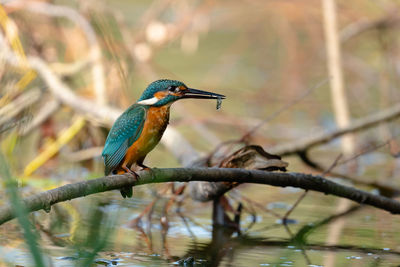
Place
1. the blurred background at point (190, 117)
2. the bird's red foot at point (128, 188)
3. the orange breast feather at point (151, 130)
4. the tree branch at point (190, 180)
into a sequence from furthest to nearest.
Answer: the blurred background at point (190, 117) < the orange breast feather at point (151, 130) < the bird's red foot at point (128, 188) < the tree branch at point (190, 180)

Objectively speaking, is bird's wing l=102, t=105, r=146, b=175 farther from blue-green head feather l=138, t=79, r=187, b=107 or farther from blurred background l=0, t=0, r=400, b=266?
blurred background l=0, t=0, r=400, b=266

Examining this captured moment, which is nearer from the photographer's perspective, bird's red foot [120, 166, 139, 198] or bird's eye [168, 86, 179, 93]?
bird's red foot [120, 166, 139, 198]

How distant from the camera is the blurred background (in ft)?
9.29

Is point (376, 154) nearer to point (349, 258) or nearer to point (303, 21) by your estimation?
point (303, 21)

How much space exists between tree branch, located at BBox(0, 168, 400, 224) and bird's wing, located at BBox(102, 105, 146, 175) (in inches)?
5.8

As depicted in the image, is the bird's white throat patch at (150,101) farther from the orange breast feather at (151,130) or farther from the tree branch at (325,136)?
the tree branch at (325,136)

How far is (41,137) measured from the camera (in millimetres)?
5684

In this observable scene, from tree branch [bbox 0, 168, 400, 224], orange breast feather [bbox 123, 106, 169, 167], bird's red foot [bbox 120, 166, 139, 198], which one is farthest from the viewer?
orange breast feather [bbox 123, 106, 169, 167]

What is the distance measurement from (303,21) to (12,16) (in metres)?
3.31

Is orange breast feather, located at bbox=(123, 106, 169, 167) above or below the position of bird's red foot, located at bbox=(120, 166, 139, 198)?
above

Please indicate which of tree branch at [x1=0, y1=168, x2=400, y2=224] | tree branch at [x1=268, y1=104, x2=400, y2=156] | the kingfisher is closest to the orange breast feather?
the kingfisher

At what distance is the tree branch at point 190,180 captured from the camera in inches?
78.3

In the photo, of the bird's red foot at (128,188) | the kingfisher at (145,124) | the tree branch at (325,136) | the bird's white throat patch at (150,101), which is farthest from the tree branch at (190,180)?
the tree branch at (325,136)

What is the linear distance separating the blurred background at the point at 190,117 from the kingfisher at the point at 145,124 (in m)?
0.22
